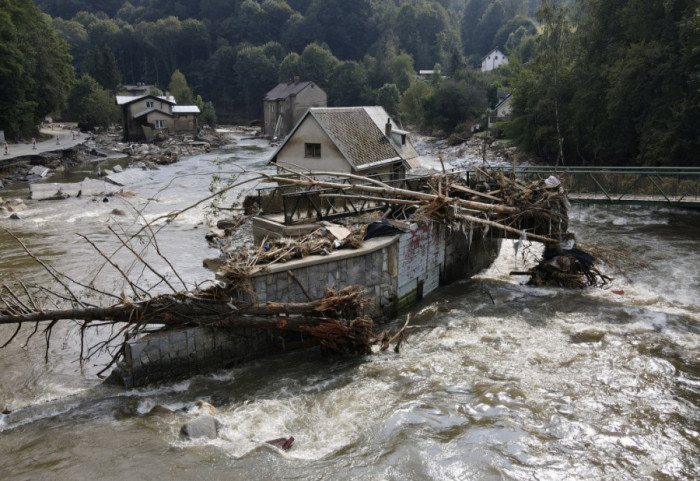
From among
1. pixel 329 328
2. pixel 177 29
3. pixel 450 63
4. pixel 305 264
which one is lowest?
pixel 329 328

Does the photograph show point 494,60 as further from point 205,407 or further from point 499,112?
point 205,407

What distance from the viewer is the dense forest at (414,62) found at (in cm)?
2686

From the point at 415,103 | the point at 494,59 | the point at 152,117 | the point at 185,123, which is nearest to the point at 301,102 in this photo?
the point at 415,103

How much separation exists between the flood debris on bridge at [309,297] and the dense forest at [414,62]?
47.6 ft

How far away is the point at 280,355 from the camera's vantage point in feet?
37.0

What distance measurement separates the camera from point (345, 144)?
22.9 m

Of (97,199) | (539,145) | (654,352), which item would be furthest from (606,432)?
(539,145)

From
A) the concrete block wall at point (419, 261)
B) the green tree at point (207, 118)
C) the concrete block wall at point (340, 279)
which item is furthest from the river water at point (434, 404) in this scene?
the green tree at point (207, 118)

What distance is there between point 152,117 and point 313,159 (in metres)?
45.4

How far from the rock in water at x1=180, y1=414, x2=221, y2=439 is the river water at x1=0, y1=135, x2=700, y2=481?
14cm

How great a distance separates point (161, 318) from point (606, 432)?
8010 millimetres

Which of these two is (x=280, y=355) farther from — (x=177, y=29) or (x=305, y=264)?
(x=177, y=29)

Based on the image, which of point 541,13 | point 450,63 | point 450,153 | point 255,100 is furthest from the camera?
point 255,100

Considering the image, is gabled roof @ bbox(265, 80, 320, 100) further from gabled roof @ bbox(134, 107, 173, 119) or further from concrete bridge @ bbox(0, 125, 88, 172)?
concrete bridge @ bbox(0, 125, 88, 172)
